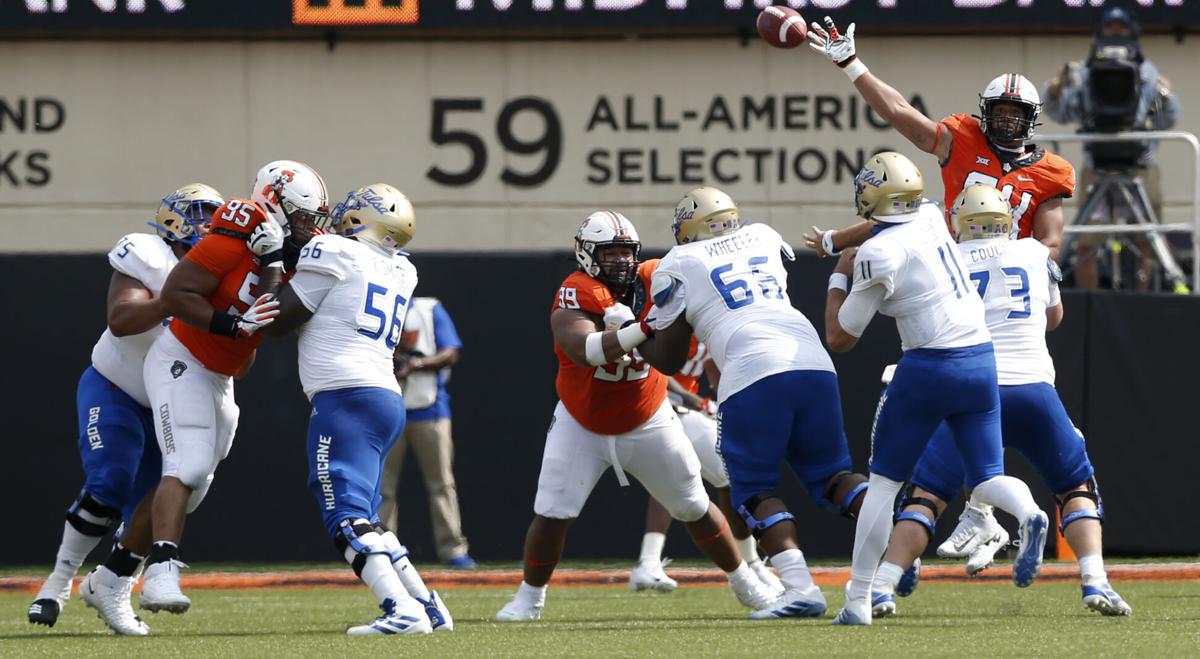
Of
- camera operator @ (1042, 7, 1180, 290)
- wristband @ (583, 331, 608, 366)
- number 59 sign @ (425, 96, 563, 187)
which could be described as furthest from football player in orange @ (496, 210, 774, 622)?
number 59 sign @ (425, 96, 563, 187)

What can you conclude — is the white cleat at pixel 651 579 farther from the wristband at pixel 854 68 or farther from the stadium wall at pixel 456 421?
the wristband at pixel 854 68

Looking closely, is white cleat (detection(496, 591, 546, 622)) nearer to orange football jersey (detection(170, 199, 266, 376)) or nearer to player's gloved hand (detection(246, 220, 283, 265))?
orange football jersey (detection(170, 199, 266, 376))

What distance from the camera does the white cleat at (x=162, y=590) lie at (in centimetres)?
792

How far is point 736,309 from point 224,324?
7.04ft

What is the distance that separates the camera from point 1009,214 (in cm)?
855

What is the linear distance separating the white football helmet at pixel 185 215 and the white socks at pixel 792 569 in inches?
116

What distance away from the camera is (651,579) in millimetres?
10953

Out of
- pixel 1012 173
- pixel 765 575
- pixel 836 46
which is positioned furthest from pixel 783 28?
pixel 765 575

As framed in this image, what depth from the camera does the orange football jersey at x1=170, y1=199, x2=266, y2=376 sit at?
834 cm

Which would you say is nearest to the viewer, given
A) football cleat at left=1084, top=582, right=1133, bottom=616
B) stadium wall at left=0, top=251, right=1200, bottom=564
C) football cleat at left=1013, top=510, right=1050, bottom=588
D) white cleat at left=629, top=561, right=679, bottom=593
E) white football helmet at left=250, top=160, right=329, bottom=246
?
football cleat at left=1013, top=510, right=1050, bottom=588

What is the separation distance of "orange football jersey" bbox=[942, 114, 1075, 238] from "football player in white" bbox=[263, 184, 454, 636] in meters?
2.74

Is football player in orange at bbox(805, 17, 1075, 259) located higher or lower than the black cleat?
higher

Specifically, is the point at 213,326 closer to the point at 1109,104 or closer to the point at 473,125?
the point at 1109,104

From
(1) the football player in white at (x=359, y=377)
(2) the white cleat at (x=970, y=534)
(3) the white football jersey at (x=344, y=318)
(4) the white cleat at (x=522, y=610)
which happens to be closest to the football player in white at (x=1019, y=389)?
(2) the white cleat at (x=970, y=534)
